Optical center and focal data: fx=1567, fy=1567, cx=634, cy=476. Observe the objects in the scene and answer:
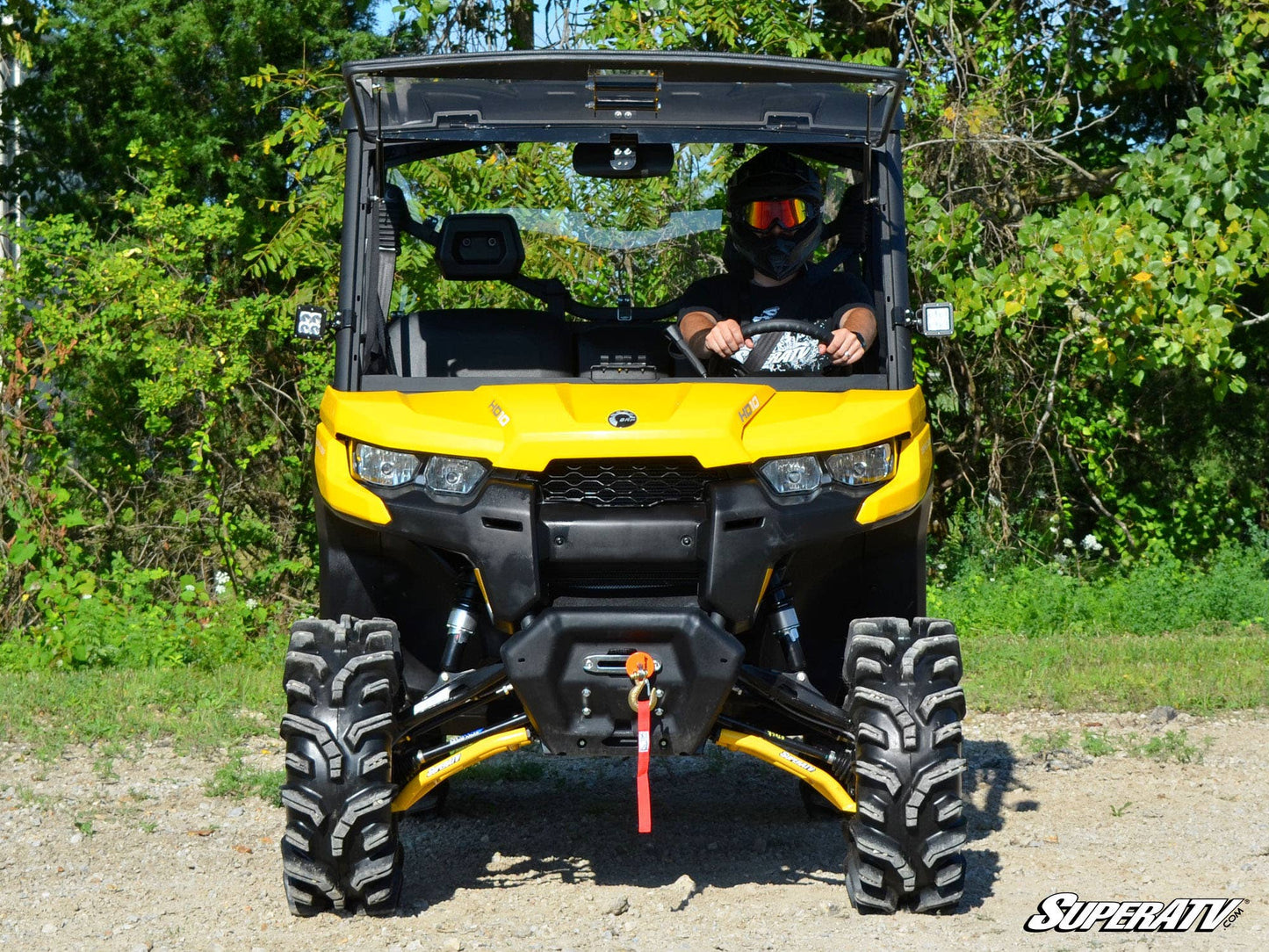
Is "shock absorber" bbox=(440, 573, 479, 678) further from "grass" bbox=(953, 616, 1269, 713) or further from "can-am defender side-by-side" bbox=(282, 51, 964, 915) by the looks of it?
"grass" bbox=(953, 616, 1269, 713)

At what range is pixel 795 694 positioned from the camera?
434 centimetres

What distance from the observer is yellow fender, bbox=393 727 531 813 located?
428 centimetres

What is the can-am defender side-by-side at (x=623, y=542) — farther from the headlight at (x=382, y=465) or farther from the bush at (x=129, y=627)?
the bush at (x=129, y=627)

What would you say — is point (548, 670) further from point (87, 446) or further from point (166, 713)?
point (87, 446)

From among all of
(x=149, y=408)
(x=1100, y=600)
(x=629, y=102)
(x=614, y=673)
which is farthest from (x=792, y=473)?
(x=1100, y=600)

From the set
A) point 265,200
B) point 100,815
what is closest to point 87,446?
point 265,200

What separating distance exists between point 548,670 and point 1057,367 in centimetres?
709

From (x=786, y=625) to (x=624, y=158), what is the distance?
150cm

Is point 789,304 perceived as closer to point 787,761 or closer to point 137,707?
point 787,761

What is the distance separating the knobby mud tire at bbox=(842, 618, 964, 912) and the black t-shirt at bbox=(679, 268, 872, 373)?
A: 103 centimetres

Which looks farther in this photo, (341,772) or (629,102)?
(629,102)

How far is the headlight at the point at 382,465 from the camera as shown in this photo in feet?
14.2

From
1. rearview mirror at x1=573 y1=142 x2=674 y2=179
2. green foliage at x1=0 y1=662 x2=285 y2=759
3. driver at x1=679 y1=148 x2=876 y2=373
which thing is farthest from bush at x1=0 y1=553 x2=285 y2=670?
rearview mirror at x1=573 y1=142 x2=674 y2=179

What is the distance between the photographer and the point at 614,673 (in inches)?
161
